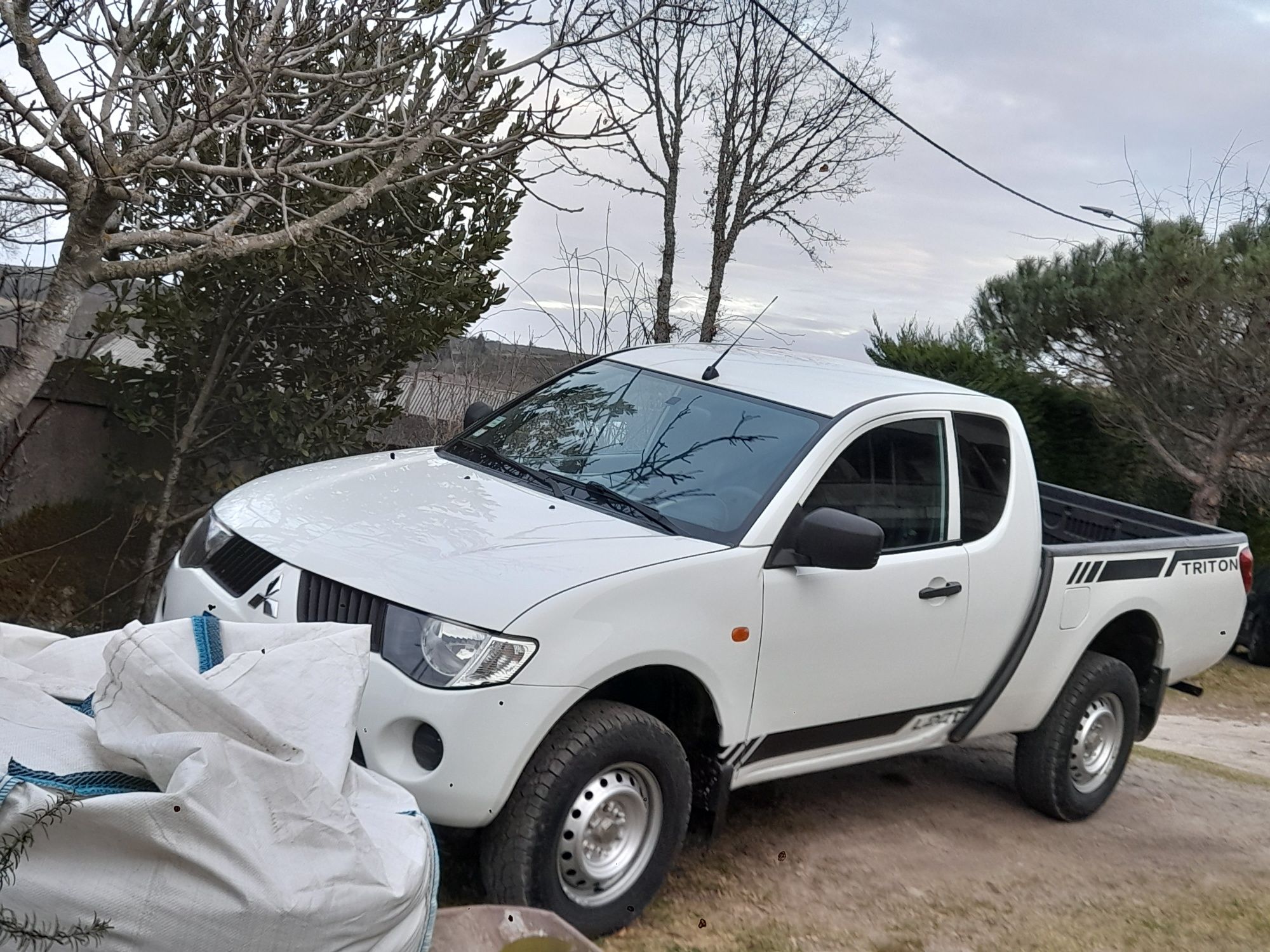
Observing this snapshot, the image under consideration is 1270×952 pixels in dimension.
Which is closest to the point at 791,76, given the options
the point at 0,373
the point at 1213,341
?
the point at 1213,341

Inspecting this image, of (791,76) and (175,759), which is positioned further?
(791,76)

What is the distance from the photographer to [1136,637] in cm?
641

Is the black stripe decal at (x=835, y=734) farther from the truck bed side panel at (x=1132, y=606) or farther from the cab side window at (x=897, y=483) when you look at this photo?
the cab side window at (x=897, y=483)

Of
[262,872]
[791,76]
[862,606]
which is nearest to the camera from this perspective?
[262,872]

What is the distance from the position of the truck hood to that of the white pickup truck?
1 cm

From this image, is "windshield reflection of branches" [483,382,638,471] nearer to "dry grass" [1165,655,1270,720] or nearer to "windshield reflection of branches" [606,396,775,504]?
"windshield reflection of branches" [606,396,775,504]

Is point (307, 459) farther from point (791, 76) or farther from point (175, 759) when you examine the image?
point (791, 76)

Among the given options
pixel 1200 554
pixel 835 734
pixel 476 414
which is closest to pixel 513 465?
pixel 476 414

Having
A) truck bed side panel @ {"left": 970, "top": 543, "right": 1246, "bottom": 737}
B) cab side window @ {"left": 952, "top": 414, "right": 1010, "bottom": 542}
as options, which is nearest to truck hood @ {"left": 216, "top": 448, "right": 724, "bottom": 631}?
cab side window @ {"left": 952, "top": 414, "right": 1010, "bottom": 542}

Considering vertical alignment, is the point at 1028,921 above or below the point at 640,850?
below

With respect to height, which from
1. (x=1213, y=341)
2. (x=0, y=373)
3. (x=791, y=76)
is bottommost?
(x=0, y=373)

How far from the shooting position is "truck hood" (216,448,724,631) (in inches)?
150

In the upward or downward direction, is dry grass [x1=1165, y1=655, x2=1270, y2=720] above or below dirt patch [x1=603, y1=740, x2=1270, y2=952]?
below

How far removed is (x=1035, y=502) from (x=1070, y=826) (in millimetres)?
1661
